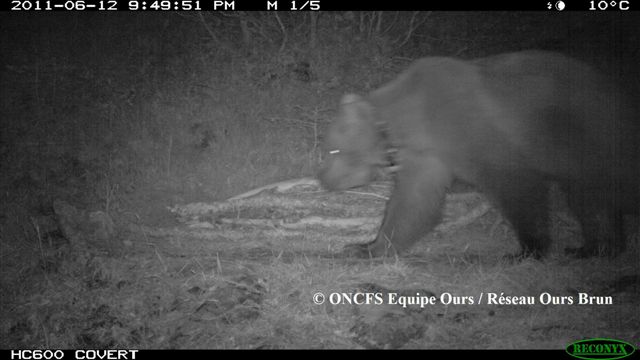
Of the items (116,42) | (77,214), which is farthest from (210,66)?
(77,214)

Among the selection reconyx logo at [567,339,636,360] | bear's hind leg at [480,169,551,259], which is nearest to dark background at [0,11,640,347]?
bear's hind leg at [480,169,551,259]

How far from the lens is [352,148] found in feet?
14.4

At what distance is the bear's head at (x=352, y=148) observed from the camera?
431cm

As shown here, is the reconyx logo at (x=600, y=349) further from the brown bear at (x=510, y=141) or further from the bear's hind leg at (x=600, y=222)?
the bear's hind leg at (x=600, y=222)

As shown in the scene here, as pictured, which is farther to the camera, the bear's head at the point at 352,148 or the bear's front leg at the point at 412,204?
the bear's head at the point at 352,148

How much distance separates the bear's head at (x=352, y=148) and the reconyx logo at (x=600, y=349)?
2094 mm

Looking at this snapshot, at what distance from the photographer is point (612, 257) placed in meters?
4.20

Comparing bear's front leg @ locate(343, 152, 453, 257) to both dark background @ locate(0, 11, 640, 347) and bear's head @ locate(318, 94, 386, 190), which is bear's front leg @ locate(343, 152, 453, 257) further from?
dark background @ locate(0, 11, 640, 347)

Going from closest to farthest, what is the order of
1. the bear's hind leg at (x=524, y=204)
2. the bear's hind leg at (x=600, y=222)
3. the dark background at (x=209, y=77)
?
the bear's hind leg at (x=524, y=204) → the bear's hind leg at (x=600, y=222) → the dark background at (x=209, y=77)

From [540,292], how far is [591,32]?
562 centimetres

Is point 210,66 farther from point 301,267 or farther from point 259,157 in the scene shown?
point 301,267

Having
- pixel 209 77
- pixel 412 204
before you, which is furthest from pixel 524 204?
pixel 209 77

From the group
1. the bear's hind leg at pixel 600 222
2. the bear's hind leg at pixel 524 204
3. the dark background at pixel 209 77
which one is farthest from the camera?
the dark background at pixel 209 77

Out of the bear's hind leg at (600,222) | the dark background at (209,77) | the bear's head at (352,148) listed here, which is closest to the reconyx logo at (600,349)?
the bear's hind leg at (600,222)
